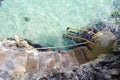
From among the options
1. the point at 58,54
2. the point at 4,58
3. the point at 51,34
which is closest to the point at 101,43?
the point at 58,54

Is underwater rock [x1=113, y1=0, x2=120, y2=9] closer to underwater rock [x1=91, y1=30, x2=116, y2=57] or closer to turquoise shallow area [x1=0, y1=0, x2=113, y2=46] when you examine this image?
turquoise shallow area [x1=0, y1=0, x2=113, y2=46]

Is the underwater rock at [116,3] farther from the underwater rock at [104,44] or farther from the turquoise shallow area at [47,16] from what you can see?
the underwater rock at [104,44]

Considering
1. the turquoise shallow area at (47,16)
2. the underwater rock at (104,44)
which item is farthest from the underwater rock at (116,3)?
the underwater rock at (104,44)

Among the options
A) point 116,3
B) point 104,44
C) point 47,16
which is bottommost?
point 104,44

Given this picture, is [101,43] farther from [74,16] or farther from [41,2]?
[41,2]

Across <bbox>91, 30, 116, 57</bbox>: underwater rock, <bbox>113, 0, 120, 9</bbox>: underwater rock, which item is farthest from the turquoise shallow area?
<bbox>91, 30, 116, 57</bbox>: underwater rock

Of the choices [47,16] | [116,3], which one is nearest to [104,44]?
[47,16]

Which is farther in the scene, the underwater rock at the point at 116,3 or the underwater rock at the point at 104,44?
the underwater rock at the point at 116,3

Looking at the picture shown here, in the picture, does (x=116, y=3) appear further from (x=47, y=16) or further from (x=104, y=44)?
(x=104, y=44)
